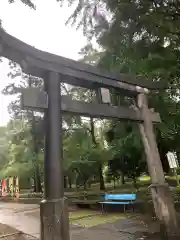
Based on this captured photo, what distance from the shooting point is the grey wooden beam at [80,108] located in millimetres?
5090

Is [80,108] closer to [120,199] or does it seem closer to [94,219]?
[94,219]

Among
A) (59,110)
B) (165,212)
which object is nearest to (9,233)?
(59,110)

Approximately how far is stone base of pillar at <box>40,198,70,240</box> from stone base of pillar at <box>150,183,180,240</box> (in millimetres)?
2560

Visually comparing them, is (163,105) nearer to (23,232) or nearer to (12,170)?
(23,232)

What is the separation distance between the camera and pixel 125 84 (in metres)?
6.92

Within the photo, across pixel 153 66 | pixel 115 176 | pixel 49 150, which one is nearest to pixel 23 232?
pixel 49 150

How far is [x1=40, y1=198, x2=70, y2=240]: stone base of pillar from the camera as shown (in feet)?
15.3

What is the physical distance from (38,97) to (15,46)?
3.65 ft

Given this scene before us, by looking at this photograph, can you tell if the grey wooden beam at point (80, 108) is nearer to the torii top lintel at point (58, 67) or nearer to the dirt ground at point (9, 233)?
the torii top lintel at point (58, 67)

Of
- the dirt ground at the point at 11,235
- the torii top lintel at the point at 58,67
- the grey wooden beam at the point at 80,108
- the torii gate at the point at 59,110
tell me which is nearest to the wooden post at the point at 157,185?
the torii gate at the point at 59,110

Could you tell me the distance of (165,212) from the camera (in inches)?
240

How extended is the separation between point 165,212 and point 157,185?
0.67m

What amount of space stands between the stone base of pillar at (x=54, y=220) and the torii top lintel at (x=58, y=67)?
9.01 feet

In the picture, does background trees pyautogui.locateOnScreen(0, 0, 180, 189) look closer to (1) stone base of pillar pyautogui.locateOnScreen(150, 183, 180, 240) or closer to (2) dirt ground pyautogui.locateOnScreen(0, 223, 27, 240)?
(1) stone base of pillar pyautogui.locateOnScreen(150, 183, 180, 240)
